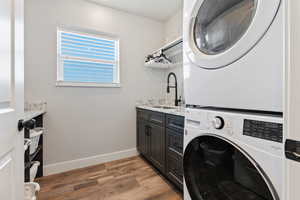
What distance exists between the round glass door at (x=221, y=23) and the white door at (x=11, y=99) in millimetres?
1018

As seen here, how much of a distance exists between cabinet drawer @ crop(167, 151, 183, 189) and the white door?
1.19m

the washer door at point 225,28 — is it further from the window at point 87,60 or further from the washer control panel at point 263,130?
the window at point 87,60

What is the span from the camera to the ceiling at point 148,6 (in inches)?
83.4

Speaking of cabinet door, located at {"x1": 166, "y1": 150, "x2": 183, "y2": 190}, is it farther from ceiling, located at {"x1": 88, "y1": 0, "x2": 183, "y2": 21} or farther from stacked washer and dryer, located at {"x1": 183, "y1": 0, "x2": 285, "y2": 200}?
ceiling, located at {"x1": 88, "y1": 0, "x2": 183, "y2": 21}

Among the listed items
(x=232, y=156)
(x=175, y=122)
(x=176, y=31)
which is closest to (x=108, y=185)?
(x=175, y=122)

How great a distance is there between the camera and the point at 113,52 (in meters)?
2.30

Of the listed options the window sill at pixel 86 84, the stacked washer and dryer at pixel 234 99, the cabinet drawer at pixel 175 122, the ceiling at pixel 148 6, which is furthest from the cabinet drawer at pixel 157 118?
the ceiling at pixel 148 6

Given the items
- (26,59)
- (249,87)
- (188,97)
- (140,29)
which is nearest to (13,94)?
(188,97)

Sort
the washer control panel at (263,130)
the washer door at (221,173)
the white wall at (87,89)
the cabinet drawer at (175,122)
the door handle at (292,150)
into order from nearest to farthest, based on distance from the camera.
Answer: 1. the door handle at (292,150)
2. the washer control panel at (263,130)
3. the washer door at (221,173)
4. the cabinet drawer at (175,122)
5. the white wall at (87,89)

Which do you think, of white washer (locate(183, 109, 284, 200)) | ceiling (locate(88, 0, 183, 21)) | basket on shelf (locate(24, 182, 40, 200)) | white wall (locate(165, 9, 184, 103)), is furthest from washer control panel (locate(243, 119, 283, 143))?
ceiling (locate(88, 0, 183, 21))

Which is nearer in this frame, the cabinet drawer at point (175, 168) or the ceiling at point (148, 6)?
the cabinet drawer at point (175, 168)

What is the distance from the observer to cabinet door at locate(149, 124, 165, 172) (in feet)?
5.35

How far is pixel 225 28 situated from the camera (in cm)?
77

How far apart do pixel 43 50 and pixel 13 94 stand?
1.56 m
